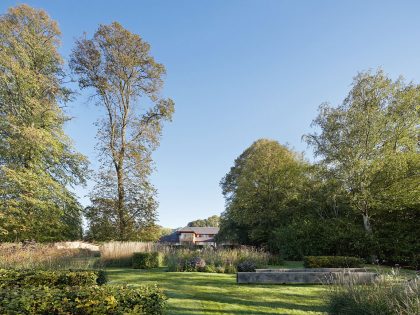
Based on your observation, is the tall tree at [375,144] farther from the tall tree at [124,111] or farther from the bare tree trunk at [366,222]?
the tall tree at [124,111]

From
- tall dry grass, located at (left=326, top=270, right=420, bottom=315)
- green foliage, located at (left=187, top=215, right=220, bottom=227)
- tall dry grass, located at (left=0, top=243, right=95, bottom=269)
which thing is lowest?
tall dry grass, located at (left=326, top=270, right=420, bottom=315)

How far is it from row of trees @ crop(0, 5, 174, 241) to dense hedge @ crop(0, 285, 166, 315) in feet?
47.7

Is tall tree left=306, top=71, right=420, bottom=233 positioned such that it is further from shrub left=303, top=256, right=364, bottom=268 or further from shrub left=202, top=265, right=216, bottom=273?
shrub left=202, top=265, right=216, bottom=273

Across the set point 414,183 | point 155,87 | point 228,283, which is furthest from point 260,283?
point 155,87

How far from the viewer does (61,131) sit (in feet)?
69.3

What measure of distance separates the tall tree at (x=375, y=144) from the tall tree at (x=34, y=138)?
16140 mm

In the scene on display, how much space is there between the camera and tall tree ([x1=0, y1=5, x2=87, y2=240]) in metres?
17.5

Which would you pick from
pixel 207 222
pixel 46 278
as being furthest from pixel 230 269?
pixel 207 222

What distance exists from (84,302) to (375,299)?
403cm

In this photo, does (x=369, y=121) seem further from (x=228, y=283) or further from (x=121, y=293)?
(x=121, y=293)

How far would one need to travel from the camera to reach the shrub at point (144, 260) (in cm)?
1244

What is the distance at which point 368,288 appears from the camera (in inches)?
209

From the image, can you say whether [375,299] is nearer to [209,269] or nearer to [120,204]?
[209,269]

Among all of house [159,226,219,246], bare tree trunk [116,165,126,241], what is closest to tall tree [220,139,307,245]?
bare tree trunk [116,165,126,241]
